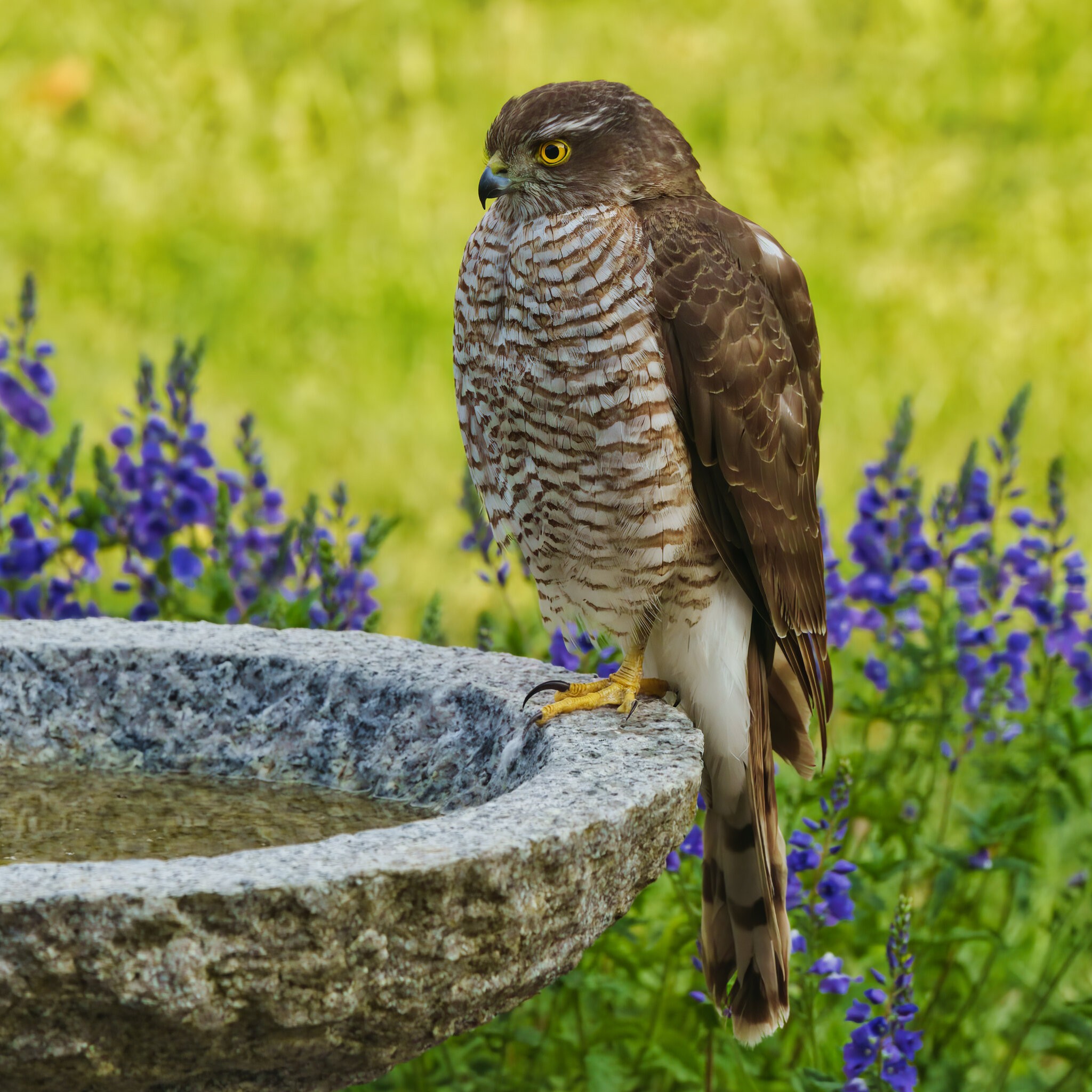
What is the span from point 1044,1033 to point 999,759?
58cm

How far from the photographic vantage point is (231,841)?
2090 millimetres

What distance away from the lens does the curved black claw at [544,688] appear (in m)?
2.33

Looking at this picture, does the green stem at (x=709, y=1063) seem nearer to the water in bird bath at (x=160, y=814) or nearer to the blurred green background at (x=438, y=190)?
the water in bird bath at (x=160, y=814)

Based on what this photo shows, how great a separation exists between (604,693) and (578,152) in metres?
0.88

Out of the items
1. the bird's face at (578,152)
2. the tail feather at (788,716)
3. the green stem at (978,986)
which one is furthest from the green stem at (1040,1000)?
the bird's face at (578,152)

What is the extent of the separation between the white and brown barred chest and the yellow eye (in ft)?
0.33

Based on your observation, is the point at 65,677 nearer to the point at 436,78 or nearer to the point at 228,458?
the point at 228,458

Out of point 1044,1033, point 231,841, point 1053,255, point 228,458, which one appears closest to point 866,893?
point 1044,1033

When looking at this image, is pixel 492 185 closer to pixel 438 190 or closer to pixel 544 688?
pixel 544 688

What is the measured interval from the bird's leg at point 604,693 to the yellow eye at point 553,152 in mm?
812

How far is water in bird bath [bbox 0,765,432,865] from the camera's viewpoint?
2.06m

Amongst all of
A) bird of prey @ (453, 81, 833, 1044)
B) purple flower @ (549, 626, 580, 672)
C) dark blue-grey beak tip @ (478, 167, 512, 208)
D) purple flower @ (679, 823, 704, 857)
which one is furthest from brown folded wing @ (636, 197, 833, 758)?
purple flower @ (549, 626, 580, 672)

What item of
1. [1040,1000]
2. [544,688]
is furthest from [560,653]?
[1040,1000]

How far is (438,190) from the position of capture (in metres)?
7.75
